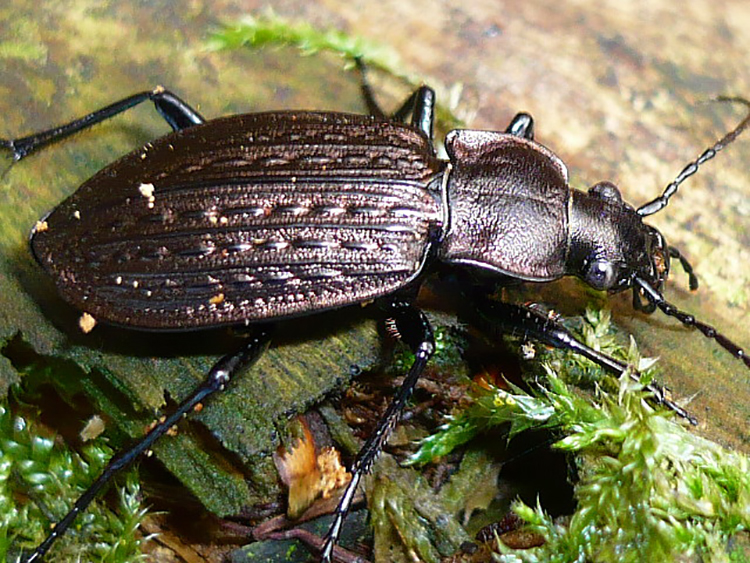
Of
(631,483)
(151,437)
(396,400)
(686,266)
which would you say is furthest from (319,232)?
(686,266)

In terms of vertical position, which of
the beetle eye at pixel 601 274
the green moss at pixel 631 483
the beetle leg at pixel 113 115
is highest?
the beetle leg at pixel 113 115

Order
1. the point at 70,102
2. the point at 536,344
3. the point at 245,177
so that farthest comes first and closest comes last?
the point at 70,102
the point at 536,344
the point at 245,177

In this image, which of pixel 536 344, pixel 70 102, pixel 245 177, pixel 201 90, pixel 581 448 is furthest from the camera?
pixel 201 90

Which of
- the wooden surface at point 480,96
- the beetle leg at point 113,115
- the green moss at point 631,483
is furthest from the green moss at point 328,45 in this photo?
the green moss at point 631,483

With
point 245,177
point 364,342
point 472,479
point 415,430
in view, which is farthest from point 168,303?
point 472,479

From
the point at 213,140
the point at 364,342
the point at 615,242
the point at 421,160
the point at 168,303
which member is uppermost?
the point at 213,140

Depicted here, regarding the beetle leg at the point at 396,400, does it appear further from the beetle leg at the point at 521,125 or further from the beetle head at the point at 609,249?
the beetle leg at the point at 521,125

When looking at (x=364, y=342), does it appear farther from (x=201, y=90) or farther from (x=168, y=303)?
(x=201, y=90)
